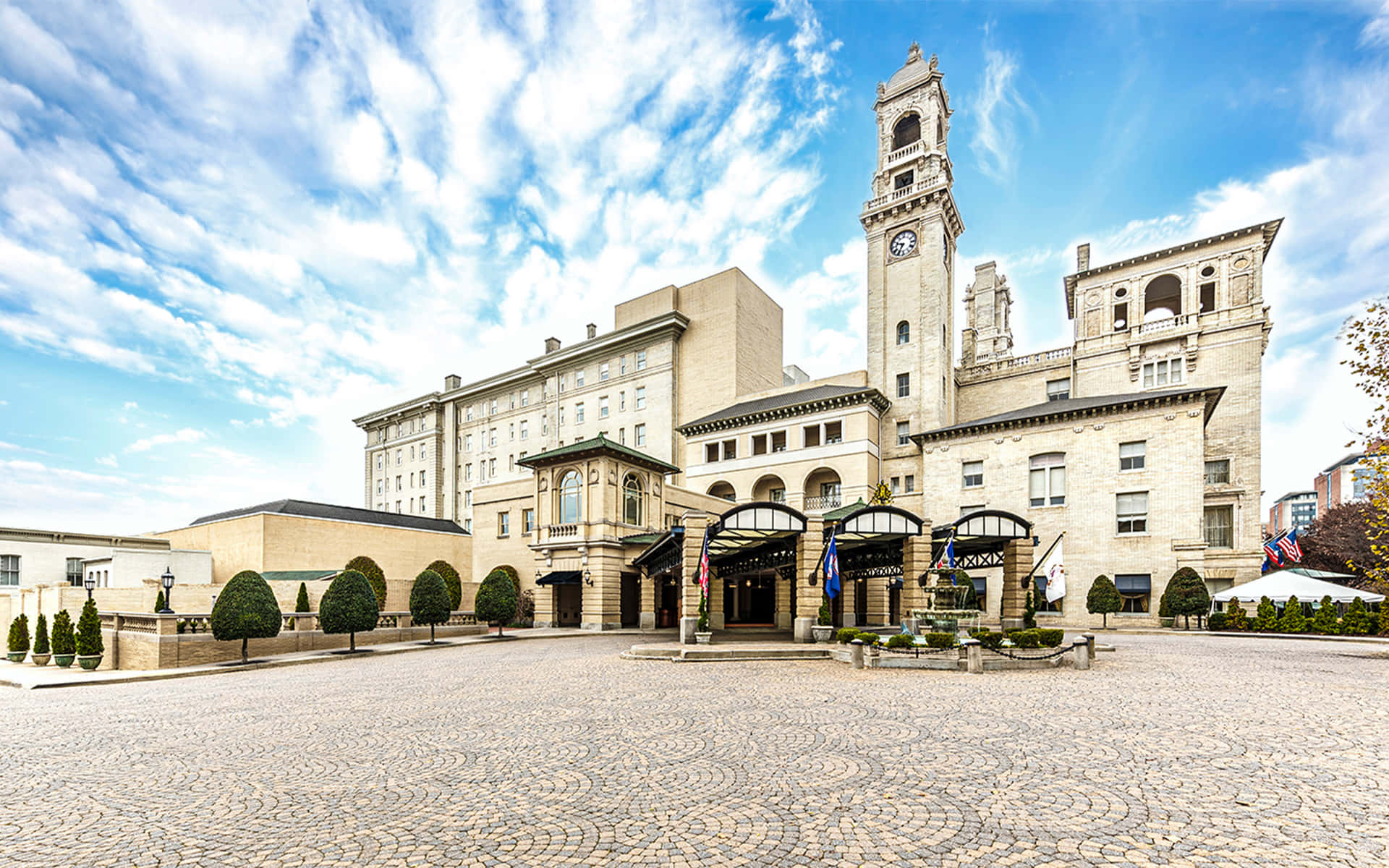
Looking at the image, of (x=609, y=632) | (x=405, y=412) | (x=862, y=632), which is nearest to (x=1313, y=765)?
(x=862, y=632)

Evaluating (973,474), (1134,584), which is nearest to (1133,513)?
(1134,584)

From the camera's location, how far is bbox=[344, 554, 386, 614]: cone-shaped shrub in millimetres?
38219

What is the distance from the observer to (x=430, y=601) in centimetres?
2902

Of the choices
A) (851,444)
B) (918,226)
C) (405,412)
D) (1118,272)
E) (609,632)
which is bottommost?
(609,632)

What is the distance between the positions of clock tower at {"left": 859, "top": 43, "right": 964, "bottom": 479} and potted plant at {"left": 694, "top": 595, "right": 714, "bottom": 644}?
2702 cm

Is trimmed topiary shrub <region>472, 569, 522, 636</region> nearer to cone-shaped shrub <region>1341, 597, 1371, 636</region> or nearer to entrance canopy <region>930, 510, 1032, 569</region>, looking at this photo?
entrance canopy <region>930, 510, 1032, 569</region>

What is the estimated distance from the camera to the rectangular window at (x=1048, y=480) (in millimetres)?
40250

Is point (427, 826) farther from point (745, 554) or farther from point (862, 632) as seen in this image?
point (745, 554)

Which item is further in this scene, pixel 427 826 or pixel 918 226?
pixel 918 226

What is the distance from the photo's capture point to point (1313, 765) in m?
7.89

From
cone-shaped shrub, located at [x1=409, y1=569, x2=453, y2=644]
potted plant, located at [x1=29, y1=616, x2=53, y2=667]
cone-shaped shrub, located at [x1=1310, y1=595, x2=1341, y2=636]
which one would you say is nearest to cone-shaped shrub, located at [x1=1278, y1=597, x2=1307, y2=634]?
→ cone-shaped shrub, located at [x1=1310, y1=595, x2=1341, y2=636]

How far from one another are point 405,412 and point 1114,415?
7180 cm

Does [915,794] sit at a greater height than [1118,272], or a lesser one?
lesser

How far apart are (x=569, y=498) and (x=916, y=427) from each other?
2434 cm
